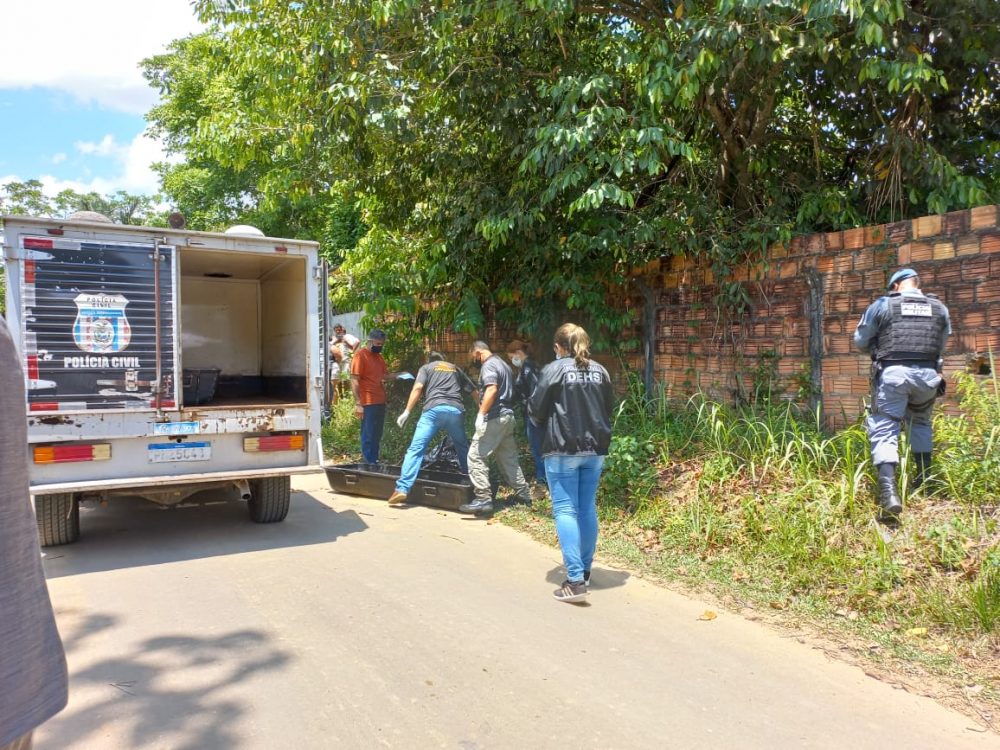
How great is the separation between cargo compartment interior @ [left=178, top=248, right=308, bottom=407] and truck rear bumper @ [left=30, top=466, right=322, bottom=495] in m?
1.88

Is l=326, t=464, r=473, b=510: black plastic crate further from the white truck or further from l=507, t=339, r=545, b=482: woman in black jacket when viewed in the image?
the white truck

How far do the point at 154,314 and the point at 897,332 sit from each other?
19.2 feet

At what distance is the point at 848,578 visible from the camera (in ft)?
15.8

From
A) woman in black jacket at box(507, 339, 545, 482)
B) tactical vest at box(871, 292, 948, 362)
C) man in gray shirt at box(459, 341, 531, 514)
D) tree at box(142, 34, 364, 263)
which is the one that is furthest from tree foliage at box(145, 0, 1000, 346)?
tree at box(142, 34, 364, 263)

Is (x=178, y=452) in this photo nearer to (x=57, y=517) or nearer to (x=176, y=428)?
(x=176, y=428)

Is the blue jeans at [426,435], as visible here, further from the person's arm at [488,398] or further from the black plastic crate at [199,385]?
the black plastic crate at [199,385]

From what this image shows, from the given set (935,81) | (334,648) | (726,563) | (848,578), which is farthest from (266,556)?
(935,81)

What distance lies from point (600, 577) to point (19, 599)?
4.58 metres

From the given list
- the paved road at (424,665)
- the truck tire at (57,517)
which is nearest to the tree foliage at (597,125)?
the paved road at (424,665)

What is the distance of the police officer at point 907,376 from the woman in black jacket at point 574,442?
80.3 inches

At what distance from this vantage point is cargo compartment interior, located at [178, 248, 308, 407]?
8.58m

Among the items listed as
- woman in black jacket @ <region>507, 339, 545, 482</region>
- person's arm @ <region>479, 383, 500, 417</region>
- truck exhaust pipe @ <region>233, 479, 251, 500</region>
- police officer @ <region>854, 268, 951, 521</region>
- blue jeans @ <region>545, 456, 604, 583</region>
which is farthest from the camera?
woman in black jacket @ <region>507, 339, 545, 482</region>

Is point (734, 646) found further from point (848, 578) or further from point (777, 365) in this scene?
point (777, 365)

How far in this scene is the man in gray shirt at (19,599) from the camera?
4.58 ft
